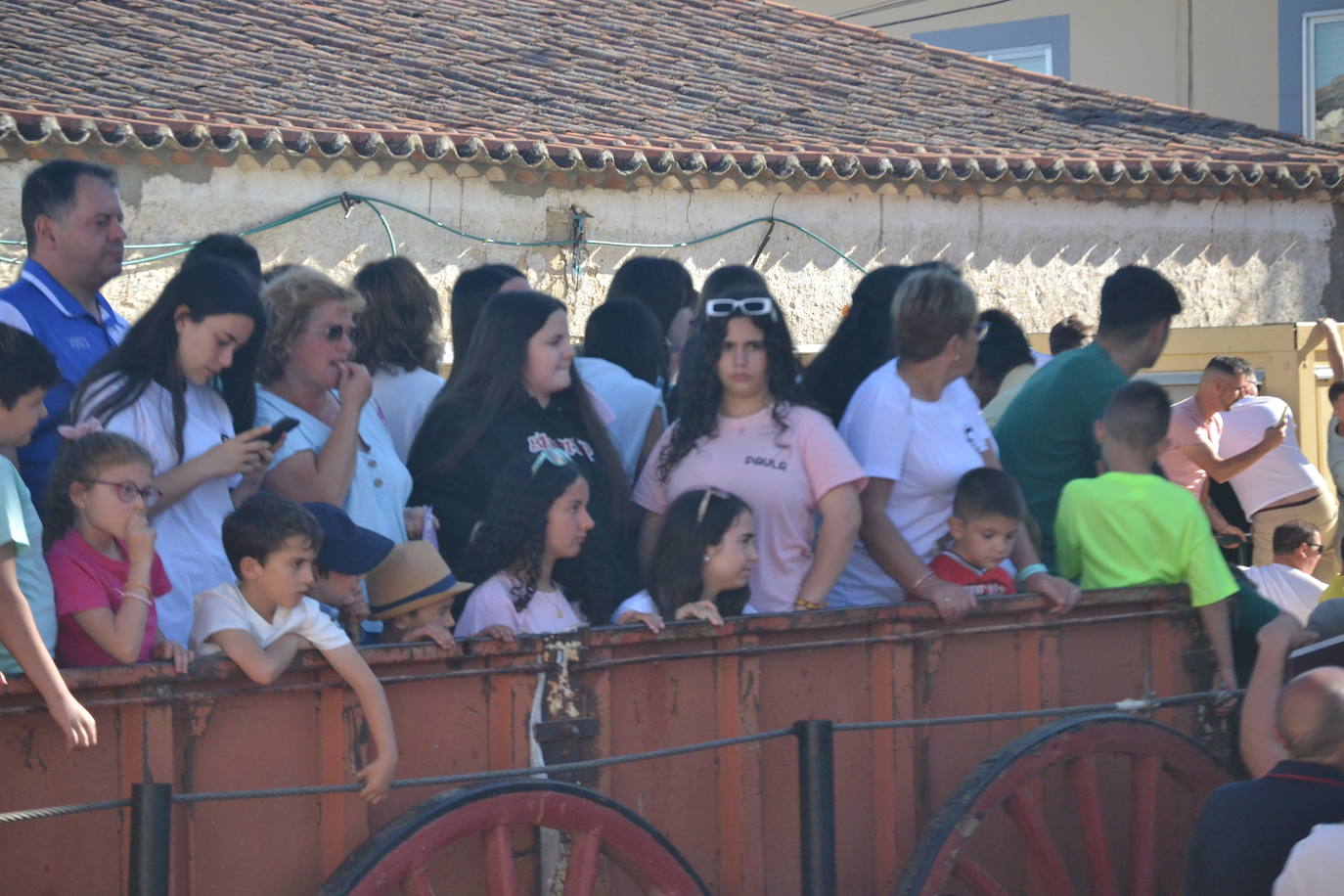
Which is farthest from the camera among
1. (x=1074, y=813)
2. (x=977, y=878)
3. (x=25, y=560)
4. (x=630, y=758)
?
(x=1074, y=813)

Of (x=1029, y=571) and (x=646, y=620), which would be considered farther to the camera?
(x=1029, y=571)

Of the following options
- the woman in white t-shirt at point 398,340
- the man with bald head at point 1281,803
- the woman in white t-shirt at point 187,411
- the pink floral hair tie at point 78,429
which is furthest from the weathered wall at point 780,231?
the man with bald head at point 1281,803

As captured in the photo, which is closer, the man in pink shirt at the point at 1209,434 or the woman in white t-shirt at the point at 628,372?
the woman in white t-shirt at the point at 628,372

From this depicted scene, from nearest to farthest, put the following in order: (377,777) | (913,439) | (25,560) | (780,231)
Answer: (25,560) < (377,777) < (913,439) < (780,231)

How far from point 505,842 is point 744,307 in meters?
1.72

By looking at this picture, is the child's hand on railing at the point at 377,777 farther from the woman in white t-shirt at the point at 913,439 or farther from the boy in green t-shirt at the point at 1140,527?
the boy in green t-shirt at the point at 1140,527

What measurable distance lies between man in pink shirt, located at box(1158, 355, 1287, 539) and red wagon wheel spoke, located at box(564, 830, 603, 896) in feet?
16.1

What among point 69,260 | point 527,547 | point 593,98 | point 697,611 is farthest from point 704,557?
point 593,98

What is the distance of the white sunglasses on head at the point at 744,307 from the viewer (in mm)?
4309

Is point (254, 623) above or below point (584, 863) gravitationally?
above

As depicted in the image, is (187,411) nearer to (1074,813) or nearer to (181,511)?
(181,511)

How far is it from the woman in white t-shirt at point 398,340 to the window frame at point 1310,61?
13296 millimetres

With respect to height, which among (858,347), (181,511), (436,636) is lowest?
(436,636)

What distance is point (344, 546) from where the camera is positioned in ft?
11.6
